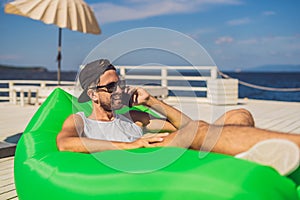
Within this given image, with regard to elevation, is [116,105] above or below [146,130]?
above

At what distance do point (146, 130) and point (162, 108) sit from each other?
25 centimetres

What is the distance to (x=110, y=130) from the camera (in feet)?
6.95

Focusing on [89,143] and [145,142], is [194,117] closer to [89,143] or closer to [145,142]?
[145,142]

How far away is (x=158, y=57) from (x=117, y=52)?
21 centimetres

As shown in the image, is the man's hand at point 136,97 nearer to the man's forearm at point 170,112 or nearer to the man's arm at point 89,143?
the man's forearm at point 170,112

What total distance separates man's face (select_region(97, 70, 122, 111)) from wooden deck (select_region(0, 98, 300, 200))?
0.44 m

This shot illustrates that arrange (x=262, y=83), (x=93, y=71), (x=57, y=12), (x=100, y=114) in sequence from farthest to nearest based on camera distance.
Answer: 1. (x=262, y=83)
2. (x=57, y=12)
3. (x=100, y=114)
4. (x=93, y=71)

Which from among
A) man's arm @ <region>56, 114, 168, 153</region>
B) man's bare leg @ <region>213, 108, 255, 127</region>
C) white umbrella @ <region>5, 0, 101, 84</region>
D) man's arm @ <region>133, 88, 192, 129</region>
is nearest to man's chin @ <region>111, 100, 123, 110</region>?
man's arm @ <region>133, 88, 192, 129</region>

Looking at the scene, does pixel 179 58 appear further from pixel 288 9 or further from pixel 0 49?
pixel 288 9

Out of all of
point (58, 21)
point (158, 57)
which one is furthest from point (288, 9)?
point (158, 57)

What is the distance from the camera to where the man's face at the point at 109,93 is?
2.02 m

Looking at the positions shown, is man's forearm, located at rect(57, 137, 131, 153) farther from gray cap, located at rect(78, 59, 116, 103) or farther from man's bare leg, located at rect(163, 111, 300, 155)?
gray cap, located at rect(78, 59, 116, 103)

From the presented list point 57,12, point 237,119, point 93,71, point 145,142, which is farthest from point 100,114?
point 57,12

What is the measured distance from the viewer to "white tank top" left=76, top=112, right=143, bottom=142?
204 cm
